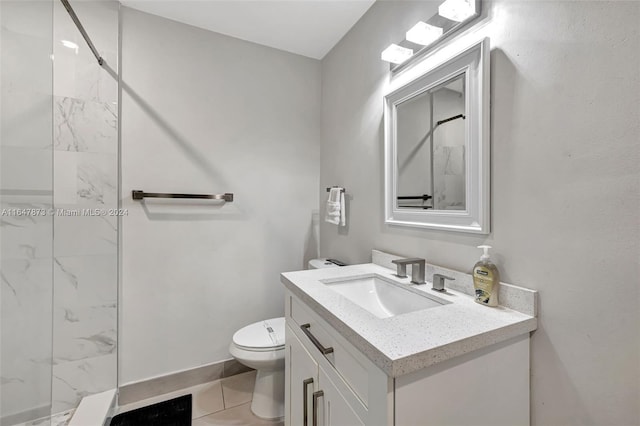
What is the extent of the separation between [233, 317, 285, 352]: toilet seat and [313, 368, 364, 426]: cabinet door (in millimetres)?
612

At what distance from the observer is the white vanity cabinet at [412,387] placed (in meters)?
0.63

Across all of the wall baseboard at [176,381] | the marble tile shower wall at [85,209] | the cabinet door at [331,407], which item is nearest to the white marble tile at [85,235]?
the marble tile shower wall at [85,209]

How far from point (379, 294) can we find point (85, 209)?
1.65 meters

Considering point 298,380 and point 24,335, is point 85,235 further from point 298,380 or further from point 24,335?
point 298,380

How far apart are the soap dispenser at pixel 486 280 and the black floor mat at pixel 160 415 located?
165cm

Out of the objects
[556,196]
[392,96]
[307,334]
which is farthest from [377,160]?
[307,334]

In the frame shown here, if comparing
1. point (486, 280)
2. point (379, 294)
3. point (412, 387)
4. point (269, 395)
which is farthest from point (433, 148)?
point (269, 395)

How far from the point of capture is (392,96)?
140 cm

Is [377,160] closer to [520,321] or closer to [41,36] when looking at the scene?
[520,321]

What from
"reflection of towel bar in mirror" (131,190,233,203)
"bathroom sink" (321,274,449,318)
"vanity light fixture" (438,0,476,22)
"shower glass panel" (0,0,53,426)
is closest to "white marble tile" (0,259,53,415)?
"shower glass panel" (0,0,53,426)

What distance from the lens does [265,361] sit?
1.45 metres

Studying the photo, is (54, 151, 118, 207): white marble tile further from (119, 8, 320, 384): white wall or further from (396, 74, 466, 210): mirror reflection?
(396, 74, 466, 210): mirror reflection

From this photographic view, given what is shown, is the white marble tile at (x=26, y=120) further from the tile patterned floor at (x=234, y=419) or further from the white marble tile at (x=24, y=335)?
the tile patterned floor at (x=234, y=419)

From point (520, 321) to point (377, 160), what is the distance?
3.28 ft
